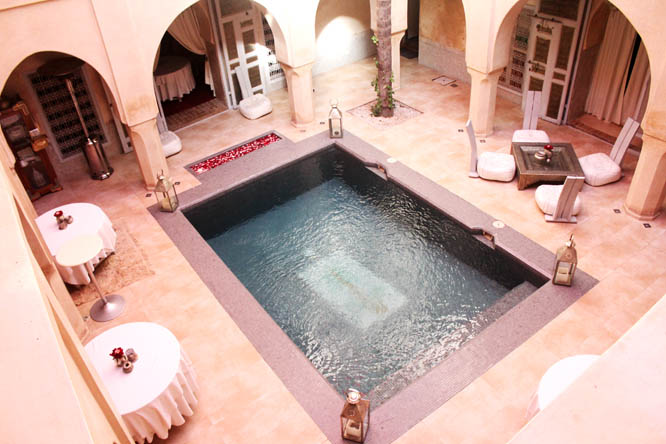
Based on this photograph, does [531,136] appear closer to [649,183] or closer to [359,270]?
[649,183]

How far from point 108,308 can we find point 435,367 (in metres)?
4.73

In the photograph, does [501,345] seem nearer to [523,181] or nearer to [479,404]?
[479,404]

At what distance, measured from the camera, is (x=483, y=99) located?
10.8 m

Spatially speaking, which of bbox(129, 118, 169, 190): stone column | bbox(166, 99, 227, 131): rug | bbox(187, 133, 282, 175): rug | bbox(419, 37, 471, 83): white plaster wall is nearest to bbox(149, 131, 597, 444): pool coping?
bbox(187, 133, 282, 175): rug

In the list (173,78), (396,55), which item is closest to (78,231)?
(173,78)

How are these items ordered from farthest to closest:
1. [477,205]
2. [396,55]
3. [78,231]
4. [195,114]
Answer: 1. [195,114]
2. [396,55]
3. [477,205]
4. [78,231]

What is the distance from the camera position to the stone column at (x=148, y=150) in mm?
9844

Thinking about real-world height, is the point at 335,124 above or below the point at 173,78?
below

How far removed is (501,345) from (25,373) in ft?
18.3

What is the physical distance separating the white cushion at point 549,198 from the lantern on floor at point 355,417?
15.8 feet

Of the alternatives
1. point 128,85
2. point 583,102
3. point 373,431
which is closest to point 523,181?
point 583,102

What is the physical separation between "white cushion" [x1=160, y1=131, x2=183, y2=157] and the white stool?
8.59 m

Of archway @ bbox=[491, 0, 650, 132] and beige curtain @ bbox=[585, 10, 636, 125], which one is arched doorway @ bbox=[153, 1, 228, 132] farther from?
beige curtain @ bbox=[585, 10, 636, 125]

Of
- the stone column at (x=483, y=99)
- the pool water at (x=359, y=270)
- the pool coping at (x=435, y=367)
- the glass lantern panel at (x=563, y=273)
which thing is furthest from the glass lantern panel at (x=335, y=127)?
the glass lantern panel at (x=563, y=273)
